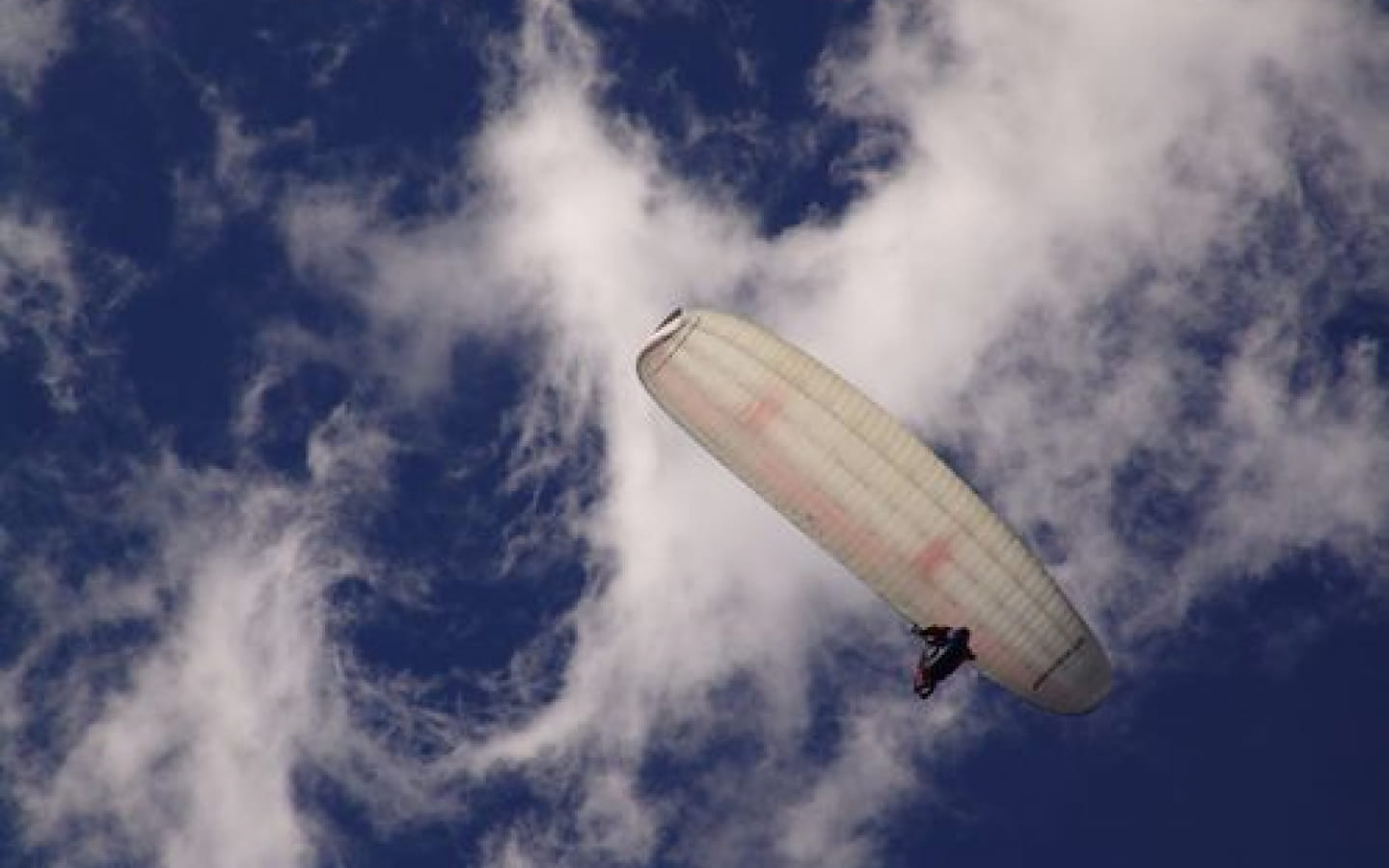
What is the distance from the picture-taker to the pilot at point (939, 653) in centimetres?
6512

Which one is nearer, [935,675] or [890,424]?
[890,424]

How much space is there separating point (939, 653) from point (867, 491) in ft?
36.2

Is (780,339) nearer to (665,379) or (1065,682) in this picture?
(665,379)

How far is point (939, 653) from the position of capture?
215 feet

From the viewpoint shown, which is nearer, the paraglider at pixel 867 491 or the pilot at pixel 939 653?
the paraglider at pixel 867 491

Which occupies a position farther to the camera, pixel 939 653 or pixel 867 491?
pixel 939 653

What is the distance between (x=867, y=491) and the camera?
62.2m

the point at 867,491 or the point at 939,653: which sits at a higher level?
the point at 867,491

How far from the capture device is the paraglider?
6178 centimetres

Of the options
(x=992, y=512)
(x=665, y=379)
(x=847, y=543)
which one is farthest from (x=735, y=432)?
(x=992, y=512)

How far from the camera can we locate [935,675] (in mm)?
66188

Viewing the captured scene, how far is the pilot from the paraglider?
0.10 metres

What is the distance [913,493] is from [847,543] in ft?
16.2

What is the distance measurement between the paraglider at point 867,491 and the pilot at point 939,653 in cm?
10
